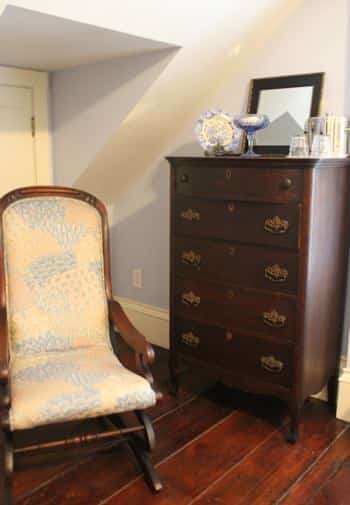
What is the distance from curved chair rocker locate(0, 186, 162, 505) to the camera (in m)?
1.91

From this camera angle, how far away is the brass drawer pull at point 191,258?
244cm

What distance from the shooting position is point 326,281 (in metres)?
2.27

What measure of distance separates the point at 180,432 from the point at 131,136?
4.93ft

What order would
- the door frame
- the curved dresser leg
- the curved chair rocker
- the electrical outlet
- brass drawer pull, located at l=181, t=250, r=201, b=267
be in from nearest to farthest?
the curved chair rocker
the curved dresser leg
brass drawer pull, located at l=181, t=250, r=201, b=267
the door frame
the electrical outlet

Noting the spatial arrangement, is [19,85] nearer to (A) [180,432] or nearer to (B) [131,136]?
(B) [131,136]

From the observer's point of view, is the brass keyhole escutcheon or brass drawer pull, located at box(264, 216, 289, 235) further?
the brass keyhole escutcheon

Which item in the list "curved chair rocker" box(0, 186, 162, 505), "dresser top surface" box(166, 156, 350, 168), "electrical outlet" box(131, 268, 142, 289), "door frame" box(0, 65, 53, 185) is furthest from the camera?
"electrical outlet" box(131, 268, 142, 289)

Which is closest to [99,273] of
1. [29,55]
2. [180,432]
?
[180,432]

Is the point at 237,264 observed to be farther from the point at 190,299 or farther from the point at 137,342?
the point at 137,342

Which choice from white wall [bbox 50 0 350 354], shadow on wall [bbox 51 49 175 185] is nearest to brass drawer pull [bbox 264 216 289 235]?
white wall [bbox 50 0 350 354]

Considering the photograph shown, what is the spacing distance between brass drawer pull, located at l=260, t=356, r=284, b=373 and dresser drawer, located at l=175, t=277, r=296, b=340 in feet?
0.35

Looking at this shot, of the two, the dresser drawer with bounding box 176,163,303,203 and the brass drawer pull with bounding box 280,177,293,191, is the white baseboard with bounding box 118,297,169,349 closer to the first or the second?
the dresser drawer with bounding box 176,163,303,203

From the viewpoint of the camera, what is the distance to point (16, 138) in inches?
122

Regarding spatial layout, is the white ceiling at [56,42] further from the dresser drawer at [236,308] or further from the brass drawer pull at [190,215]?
the dresser drawer at [236,308]
